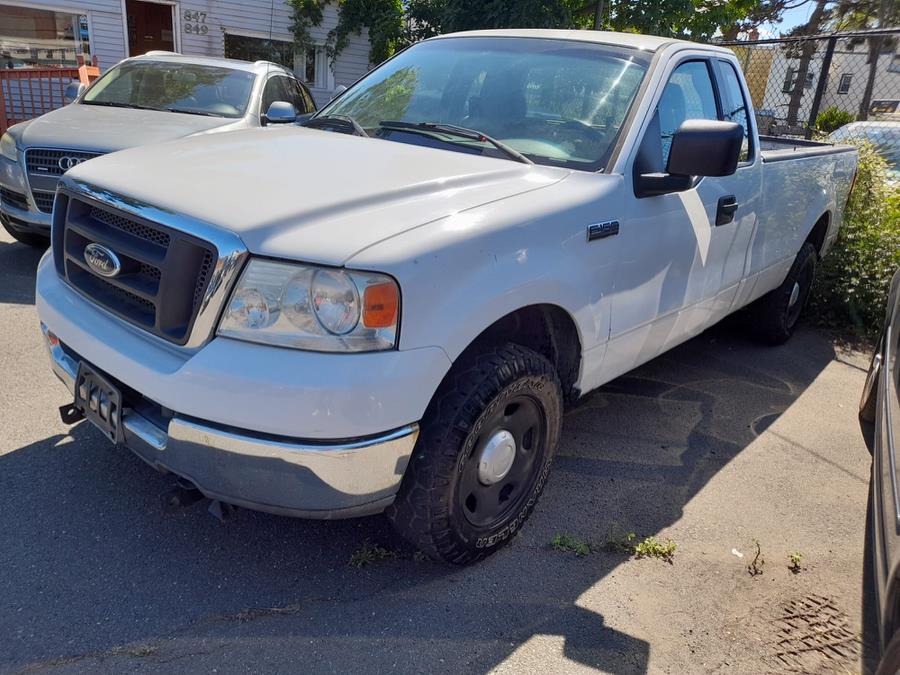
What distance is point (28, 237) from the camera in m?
6.35

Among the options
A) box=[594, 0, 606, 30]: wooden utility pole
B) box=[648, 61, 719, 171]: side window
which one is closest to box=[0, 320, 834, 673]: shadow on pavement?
box=[648, 61, 719, 171]: side window

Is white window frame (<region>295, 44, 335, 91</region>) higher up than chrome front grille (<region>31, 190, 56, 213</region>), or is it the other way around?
white window frame (<region>295, 44, 335, 91</region>)

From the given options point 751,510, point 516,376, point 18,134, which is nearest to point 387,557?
point 516,376

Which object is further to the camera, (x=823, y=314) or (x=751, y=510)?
(x=823, y=314)

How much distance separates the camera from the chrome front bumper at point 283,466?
217 centimetres

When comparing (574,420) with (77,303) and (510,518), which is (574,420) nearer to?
(510,518)

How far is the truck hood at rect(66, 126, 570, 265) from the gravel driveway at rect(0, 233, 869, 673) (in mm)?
1152

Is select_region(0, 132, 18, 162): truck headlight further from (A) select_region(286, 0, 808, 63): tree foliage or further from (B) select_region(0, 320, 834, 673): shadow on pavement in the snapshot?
(A) select_region(286, 0, 808, 63): tree foliage

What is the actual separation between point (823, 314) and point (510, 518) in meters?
4.79

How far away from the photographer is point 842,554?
320 centimetres

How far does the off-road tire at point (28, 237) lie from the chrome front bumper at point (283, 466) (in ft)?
15.4

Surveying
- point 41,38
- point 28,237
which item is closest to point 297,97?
point 28,237

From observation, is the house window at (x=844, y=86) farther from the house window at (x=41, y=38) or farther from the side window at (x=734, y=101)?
the side window at (x=734, y=101)

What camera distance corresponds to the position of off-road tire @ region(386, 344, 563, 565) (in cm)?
243
